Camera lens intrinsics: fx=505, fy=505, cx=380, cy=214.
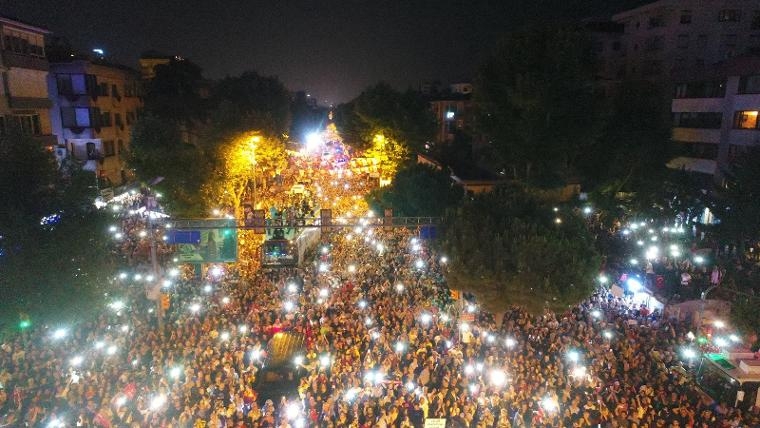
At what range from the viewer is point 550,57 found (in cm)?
2747

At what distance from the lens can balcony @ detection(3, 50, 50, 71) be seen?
24.8 metres

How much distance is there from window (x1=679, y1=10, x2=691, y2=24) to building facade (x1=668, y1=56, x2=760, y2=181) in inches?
355

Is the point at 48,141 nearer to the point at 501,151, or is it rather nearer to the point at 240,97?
the point at 501,151

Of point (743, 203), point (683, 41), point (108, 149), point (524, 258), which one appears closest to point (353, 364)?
point (524, 258)

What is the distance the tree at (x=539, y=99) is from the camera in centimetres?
2736

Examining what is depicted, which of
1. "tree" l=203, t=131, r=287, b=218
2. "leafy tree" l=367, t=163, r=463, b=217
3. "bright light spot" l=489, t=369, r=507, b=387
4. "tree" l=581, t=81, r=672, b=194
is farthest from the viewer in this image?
"tree" l=581, t=81, r=672, b=194

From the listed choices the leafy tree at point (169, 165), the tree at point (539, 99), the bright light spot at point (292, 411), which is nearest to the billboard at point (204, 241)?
the leafy tree at point (169, 165)

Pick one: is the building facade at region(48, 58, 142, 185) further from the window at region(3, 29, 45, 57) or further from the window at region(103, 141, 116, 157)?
the window at region(3, 29, 45, 57)

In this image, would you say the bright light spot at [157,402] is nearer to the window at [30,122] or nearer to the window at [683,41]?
the window at [30,122]

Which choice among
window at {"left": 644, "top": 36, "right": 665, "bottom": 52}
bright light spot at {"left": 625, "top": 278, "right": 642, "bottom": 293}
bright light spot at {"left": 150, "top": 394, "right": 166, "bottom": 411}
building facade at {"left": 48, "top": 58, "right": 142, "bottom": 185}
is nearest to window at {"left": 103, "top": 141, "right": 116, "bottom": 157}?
building facade at {"left": 48, "top": 58, "right": 142, "bottom": 185}

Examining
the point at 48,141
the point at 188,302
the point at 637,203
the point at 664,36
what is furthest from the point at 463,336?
the point at 664,36

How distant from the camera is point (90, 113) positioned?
3622cm

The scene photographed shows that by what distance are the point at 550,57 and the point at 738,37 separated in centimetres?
2437

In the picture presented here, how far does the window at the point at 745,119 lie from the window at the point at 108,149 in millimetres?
42969
